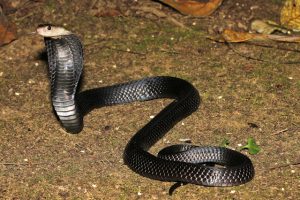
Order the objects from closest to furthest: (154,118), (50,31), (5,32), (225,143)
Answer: (50,31) → (225,143) → (154,118) → (5,32)

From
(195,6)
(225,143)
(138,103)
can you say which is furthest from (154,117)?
(195,6)

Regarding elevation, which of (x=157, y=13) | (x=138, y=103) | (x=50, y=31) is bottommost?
(x=138, y=103)

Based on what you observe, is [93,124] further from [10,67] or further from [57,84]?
[10,67]

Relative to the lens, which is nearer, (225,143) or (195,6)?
(225,143)

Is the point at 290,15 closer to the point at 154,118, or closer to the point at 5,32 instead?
the point at 154,118

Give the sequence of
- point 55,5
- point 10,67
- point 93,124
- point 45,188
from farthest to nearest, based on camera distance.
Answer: point 55,5
point 10,67
point 93,124
point 45,188

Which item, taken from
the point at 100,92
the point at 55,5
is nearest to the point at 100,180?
the point at 100,92

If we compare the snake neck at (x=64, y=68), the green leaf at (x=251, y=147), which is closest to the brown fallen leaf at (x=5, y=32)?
the snake neck at (x=64, y=68)

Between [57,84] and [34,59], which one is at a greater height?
[57,84]
